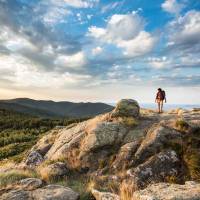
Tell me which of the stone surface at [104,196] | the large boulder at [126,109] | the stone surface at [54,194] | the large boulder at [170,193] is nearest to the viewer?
the large boulder at [170,193]

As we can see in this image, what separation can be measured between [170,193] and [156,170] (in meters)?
6.10

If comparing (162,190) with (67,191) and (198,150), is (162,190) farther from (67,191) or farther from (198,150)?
(198,150)

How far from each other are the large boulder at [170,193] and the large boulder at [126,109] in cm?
1368

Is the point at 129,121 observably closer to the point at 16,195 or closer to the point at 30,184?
the point at 30,184

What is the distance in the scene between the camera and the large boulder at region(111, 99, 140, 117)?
957 inches

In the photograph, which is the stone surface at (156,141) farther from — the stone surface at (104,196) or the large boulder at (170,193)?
the large boulder at (170,193)

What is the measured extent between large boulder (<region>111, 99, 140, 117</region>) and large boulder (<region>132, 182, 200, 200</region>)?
13.7 meters

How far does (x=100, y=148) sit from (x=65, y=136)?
6.52 meters

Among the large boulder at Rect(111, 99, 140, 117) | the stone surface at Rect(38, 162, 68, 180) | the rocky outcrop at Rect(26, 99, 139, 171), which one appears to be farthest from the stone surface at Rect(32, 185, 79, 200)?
the large boulder at Rect(111, 99, 140, 117)

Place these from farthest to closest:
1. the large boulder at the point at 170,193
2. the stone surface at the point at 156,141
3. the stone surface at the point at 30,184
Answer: the stone surface at the point at 156,141 → the stone surface at the point at 30,184 → the large boulder at the point at 170,193

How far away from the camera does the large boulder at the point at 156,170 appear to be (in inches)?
594

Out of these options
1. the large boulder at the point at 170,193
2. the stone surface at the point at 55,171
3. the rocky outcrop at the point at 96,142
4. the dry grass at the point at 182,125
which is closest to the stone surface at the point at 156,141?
the dry grass at the point at 182,125

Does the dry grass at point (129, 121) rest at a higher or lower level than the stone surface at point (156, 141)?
higher

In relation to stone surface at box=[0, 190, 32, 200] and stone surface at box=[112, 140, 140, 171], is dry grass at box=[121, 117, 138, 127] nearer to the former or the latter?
stone surface at box=[112, 140, 140, 171]
